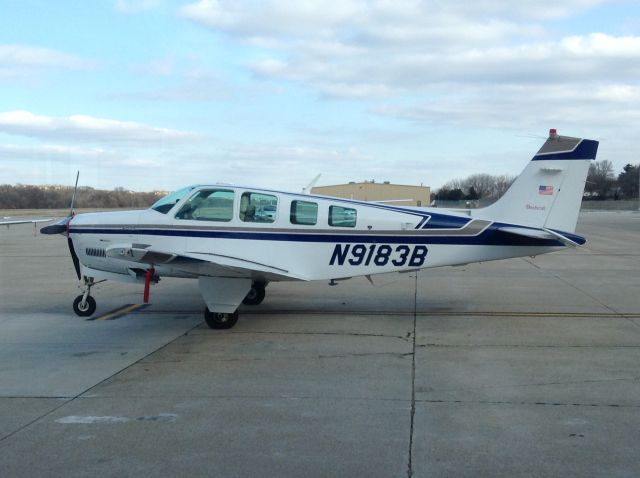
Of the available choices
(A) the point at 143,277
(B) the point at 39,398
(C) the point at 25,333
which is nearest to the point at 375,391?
(B) the point at 39,398

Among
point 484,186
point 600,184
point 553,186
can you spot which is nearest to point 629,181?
point 600,184

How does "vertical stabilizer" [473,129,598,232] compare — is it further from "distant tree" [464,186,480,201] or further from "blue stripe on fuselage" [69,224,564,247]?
"distant tree" [464,186,480,201]

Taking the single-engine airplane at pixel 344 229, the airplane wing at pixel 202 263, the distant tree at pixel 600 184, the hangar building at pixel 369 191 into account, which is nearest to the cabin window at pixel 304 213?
the single-engine airplane at pixel 344 229

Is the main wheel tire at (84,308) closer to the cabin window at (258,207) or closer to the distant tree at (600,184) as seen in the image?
the cabin window at (258,207)

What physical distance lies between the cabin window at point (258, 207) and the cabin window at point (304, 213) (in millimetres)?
275

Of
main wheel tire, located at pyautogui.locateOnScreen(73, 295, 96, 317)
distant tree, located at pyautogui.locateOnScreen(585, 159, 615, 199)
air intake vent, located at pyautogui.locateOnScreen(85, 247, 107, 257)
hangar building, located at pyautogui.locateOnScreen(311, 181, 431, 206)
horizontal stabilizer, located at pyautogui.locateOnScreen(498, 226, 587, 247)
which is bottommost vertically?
main wheel tire, located at pyautogui.locateOnScreen(73, 295, 96, 317)

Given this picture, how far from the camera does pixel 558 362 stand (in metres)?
7.18

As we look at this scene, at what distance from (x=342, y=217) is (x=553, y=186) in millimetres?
3309

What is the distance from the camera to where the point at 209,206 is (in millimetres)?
9461

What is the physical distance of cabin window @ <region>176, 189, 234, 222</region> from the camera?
30.9 ft

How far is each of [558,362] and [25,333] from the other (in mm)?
7335

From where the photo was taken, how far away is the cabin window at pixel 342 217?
9484 mm

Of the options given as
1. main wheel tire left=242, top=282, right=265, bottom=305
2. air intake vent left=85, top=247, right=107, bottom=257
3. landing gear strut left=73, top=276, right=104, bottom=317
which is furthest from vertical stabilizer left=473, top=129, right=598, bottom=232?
landing gear strut left=73, top=276, right=104, bottom=317

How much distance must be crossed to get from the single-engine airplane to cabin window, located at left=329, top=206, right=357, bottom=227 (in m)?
0.02
